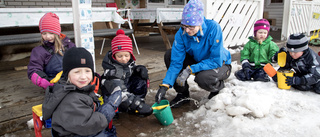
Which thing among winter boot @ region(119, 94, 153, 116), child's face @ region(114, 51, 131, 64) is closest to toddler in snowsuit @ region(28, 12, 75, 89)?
child's face @ region(114, 51, 131, 64)

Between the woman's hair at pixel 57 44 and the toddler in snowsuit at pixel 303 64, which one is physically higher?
the woman's hair at pixel 57 44

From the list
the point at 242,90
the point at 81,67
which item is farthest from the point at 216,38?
the point at 81,67

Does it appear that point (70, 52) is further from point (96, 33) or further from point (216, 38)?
point (96, 33)

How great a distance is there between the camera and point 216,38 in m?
2.48

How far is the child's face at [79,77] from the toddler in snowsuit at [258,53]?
231cm

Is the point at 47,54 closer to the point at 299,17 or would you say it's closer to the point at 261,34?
the point at 261,34

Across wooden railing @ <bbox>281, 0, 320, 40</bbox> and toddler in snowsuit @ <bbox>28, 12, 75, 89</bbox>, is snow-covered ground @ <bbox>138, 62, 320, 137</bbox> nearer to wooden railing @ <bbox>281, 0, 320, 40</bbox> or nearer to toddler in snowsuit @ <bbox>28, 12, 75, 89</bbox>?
toddler in snowsuit @ <bbox>28, 12, 75, 89</bbox>

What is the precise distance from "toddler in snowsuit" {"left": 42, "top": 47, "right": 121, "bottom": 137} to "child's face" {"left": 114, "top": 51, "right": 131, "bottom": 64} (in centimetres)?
64

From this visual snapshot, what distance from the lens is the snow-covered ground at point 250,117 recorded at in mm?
2088

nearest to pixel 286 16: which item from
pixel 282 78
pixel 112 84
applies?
pixel 282 78

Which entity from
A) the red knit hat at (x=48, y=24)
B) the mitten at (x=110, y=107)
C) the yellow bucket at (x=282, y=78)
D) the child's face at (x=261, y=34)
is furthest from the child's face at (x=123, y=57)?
the child's face at (x=261, y=34)

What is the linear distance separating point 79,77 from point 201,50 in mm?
1379

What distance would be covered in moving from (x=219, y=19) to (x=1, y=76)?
3999 mm

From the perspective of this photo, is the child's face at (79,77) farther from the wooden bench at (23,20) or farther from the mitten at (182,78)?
the wooden bench at (23,20)
